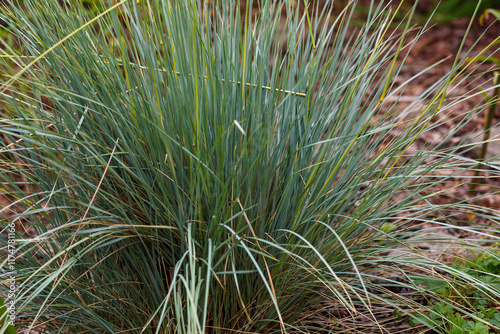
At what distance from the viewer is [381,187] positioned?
4.88 feet

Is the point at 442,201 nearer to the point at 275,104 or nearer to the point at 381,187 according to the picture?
the point at 381,187

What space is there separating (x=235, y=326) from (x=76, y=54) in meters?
1.02

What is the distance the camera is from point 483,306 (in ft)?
5.11

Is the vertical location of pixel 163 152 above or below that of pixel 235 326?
above

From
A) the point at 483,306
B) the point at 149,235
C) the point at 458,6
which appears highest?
the point at 149,235

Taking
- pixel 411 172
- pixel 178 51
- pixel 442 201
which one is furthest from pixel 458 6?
pixel 178 51

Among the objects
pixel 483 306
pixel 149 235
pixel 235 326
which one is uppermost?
pixel 149 235

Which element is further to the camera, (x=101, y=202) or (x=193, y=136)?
(x=101, y=202)

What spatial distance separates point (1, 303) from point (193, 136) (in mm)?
678

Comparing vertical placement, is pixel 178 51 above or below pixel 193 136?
above

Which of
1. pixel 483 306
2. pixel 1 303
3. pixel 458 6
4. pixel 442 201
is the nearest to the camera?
pixel 1 303

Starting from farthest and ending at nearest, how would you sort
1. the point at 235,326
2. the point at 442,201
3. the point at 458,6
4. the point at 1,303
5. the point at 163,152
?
the point at 458,6, the point at 442,201, the point at 235,326, the point at 163,152, the point at 1,303

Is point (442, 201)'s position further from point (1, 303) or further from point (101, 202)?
point (1, 303)

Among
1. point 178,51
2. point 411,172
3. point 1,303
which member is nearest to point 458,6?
point 411,172
